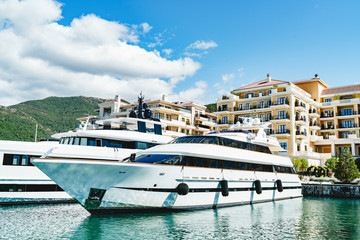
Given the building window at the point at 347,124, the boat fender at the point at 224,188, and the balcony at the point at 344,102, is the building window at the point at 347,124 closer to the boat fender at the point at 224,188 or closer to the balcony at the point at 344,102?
the balcony at the point at 344,102

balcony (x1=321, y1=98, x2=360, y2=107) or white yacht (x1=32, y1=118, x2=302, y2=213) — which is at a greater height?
balcony (x1=321, y1=98, x2=360, y2=107)

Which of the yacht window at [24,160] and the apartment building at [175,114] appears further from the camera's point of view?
the apartment building at [175,114]

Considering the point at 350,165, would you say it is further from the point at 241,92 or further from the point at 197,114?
the point at 197,114

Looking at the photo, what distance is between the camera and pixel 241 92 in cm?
5697

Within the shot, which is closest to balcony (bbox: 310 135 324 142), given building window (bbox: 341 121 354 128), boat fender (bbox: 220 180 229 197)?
building window (bbox: 341 121 354 128)

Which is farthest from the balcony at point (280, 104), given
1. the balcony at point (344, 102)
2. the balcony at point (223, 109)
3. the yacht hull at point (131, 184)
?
the yacht hull at point (131, 184)

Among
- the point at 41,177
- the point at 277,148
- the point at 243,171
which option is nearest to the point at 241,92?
the point at 277,148

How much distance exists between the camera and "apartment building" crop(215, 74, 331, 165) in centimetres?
4853

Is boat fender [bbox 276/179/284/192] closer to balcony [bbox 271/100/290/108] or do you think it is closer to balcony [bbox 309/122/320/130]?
balcony [bbox 271/100/290/108]

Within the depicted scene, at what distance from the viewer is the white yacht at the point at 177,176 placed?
13516 mm

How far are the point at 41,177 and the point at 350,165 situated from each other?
28416 mm

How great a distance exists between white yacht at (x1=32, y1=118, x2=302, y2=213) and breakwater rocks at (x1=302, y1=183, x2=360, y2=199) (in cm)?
1014

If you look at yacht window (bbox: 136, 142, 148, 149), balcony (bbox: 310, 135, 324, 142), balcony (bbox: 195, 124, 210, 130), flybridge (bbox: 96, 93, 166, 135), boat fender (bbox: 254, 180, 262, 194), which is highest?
balcony (bbox: 195, 124, 210, 130)

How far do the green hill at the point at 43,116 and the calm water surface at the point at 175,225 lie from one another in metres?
53.8
